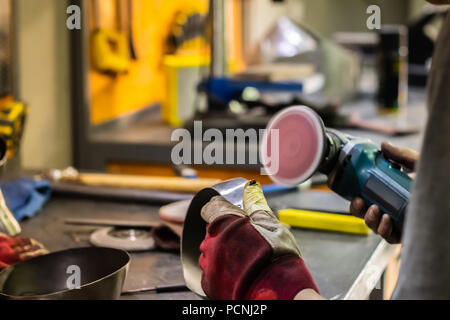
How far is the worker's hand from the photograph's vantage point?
95cm

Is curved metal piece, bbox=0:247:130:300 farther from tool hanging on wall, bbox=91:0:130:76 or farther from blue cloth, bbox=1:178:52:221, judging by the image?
tool hanging on wall, bbox=91:0:130:76

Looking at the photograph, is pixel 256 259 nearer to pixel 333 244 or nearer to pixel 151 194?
pixel 333 244

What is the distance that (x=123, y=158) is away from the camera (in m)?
2.39

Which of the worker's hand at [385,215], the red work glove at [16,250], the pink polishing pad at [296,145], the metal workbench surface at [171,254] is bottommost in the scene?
the metal workbench surface at [171,254]

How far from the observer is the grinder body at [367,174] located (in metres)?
0.92

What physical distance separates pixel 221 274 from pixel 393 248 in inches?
23.8

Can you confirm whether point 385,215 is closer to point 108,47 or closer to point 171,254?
point 171,254

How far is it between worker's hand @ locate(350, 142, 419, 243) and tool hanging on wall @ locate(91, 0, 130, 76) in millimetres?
1706

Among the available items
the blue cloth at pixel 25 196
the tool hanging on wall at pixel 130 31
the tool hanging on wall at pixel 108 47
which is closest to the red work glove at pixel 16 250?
the blue cloth at pixel 25 196

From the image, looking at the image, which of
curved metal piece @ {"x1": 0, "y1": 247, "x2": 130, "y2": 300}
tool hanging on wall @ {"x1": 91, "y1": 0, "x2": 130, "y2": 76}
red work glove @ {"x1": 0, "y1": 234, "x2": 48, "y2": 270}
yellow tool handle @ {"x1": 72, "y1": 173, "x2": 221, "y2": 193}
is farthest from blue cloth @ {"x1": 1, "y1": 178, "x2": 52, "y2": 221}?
tool hanging on wall @ {"x1": 91, "y1": 0, "x2": 130, "y2": 76}

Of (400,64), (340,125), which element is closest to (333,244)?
(340,125)

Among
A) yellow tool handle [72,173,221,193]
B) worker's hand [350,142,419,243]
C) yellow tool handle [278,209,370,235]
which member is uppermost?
worker's hand [350,142,419,243]

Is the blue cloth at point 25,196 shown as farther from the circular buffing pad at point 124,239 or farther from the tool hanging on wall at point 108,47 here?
the tool hanging on wall at point 108,47

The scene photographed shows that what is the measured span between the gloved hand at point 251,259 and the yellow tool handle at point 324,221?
494mm
